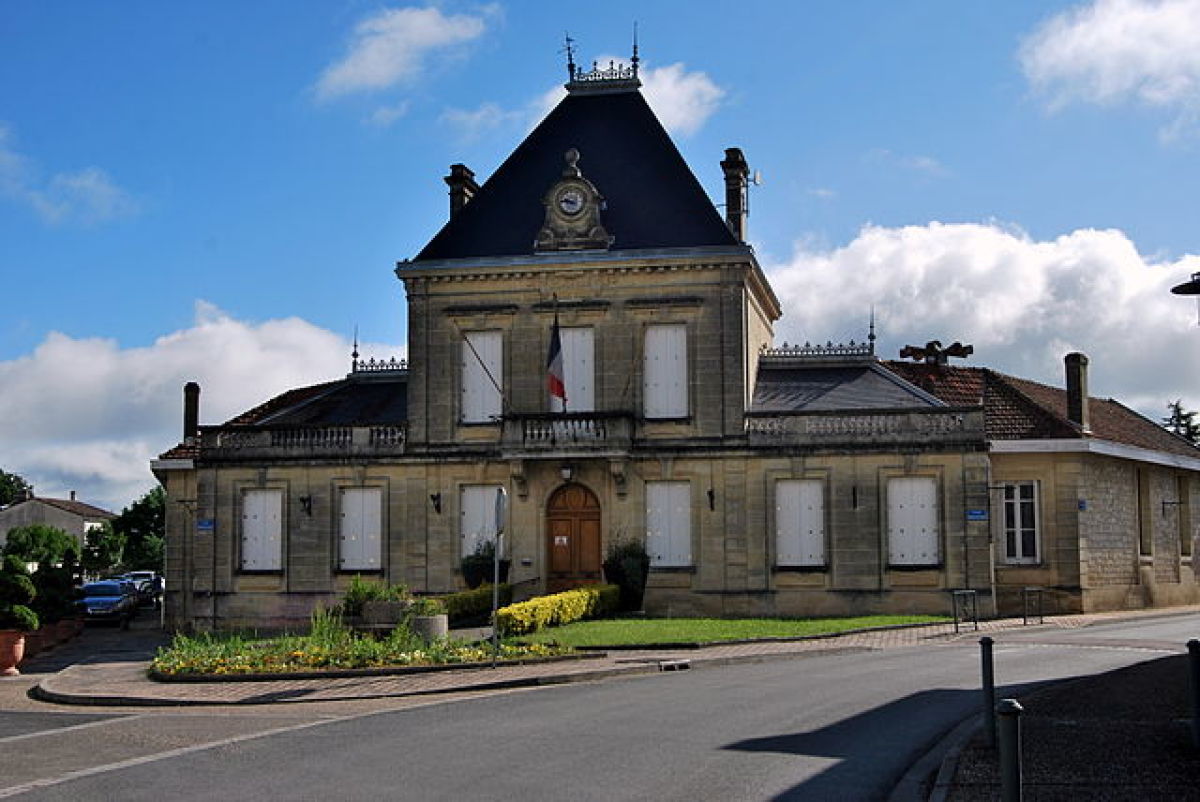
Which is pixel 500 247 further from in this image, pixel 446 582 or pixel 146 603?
pixel 146 603

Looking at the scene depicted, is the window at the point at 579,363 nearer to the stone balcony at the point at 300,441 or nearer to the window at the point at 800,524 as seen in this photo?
the stone balcony at the point at 300,441

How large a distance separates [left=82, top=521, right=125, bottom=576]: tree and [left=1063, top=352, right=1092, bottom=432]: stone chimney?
56987mm

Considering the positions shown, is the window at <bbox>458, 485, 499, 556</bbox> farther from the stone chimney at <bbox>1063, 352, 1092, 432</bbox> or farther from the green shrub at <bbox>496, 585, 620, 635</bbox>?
the stone chimney at <bbox>1063, 352, 1092, 432</bbox>

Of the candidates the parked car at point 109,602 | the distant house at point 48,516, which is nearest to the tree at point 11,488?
the distant house at point 48,516

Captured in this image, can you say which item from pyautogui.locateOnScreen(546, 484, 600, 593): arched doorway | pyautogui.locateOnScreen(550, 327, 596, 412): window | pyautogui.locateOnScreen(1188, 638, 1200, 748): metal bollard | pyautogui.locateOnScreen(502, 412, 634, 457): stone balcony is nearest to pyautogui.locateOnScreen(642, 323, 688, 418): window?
pyautogui.locateOnScreen(502, 412, 634, 457): stone balcony

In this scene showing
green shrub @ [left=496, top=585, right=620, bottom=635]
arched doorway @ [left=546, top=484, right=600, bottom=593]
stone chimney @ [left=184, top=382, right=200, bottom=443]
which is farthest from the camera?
stone chimney @ [left=184, top=382, right=200, bottom=443]

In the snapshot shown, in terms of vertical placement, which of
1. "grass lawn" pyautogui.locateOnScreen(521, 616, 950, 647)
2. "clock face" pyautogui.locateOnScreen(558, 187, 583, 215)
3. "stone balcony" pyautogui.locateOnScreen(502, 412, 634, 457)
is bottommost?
"grass lawn" pyautogui.locateOnScreen(521, 616, 950, 647)

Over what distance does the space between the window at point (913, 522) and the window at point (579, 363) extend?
704 cm

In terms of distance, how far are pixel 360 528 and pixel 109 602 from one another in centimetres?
1110

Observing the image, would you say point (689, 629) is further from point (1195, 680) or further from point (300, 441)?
point (1195, 680)

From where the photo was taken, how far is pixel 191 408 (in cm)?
3800

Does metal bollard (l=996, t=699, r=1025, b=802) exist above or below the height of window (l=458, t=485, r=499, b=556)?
below

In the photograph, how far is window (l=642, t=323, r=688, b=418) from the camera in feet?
102

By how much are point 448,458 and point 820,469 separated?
327 inches
